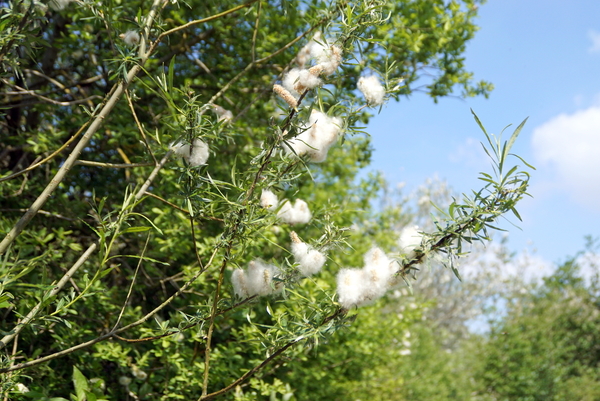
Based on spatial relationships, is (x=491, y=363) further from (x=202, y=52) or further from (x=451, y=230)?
(x=451, y=230)

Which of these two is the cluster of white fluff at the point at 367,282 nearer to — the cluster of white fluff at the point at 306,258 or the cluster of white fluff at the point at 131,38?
the cluster of white fluff at the point at 306,258

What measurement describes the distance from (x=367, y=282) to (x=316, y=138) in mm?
431

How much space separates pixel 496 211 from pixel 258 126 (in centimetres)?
261

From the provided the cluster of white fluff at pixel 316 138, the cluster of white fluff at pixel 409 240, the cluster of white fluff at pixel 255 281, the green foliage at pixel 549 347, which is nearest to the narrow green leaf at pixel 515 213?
the cluster of white fluff at pixel 409 240

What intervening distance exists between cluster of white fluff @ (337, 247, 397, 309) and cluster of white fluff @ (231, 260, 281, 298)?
0.23 meters

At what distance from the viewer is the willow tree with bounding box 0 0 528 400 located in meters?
1.49

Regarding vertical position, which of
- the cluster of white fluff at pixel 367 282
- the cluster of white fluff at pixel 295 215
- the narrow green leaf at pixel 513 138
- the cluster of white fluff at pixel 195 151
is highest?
the cluster of white fluff at pixel 295 215

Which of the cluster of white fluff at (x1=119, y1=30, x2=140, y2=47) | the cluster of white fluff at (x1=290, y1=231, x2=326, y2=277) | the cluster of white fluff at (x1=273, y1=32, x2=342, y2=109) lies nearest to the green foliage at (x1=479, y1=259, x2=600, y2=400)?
the cluster of white fluff at (x1=290, y1=231, x2=326, y2=277)

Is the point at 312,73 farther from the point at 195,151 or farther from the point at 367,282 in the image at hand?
the point at 367,282

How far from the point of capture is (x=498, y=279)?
53.8 ft

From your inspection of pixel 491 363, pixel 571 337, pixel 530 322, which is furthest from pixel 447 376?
pixel 571 337

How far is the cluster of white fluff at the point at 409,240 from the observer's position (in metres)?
1.46

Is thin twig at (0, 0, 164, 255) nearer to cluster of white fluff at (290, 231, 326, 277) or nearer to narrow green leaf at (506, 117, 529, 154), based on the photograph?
cluster of white fluff at (290, 231, 326, 277)

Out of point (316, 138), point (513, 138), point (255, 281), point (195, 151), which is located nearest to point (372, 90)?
point (316, 138)
